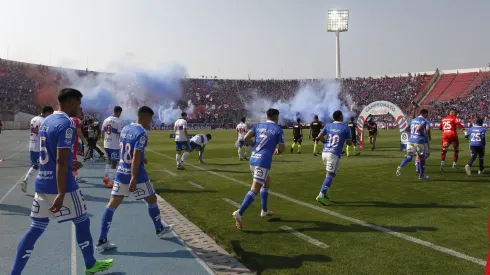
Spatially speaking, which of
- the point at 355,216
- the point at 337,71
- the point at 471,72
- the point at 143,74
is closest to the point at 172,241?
the point at 355,216

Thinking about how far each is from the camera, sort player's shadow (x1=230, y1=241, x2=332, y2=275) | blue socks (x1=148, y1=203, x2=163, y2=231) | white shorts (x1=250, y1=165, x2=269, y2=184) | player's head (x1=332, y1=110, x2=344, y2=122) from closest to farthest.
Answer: player's shadow (x1=230, y1=241, x2=332, y2=275), blue socks (x1=148, y1=203, x2=163, y2=231), white shorts (x1=250, y1=165, x2=269, y2=184), player's head (x1=332, y1=110, x2=344, y2=122)

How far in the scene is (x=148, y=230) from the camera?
6.77 metres

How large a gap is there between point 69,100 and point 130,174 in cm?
171

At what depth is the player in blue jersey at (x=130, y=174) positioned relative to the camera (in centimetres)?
556

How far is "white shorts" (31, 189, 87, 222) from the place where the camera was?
167 inches

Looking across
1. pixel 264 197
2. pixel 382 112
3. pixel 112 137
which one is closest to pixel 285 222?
pixel 264 197

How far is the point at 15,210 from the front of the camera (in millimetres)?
8266

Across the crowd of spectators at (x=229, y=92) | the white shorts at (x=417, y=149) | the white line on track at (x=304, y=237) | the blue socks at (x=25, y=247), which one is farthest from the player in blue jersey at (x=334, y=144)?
the crowd of spectators at (x=229, y=92)

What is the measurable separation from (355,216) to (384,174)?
601 cm

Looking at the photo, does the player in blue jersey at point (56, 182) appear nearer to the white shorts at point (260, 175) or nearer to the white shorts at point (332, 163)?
the white shorts at point (260, 175)

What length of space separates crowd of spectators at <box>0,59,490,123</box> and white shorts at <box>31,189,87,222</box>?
199 ft

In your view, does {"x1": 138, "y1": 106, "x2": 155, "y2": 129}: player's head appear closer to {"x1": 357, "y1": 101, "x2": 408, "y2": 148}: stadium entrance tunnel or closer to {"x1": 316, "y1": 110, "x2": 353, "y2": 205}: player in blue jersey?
{"x1": 316, "y1": 110, "x2": 353, "y2": 205}: player in blue jersey

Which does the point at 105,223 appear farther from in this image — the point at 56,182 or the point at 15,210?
the point at 15,210

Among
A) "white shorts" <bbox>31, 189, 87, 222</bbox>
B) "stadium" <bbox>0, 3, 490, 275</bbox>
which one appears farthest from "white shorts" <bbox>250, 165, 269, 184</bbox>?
"white shorts" <bbox>31, 189, 87, 222</bbox>
